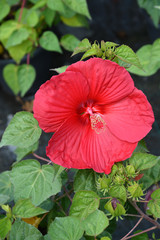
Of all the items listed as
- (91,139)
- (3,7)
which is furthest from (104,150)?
(3,7)

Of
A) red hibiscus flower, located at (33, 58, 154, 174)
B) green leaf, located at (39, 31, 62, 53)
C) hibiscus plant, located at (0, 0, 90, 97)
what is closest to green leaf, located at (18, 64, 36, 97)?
hibiscus plant, located at (0, 0, 90, 97)

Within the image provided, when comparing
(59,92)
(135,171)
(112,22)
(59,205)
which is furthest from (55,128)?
(112,22)

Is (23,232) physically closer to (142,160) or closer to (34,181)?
(34,181)

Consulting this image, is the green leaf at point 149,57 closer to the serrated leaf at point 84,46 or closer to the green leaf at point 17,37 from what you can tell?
the green leaf at point 17,37

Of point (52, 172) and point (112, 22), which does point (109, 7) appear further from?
point (52, 172)

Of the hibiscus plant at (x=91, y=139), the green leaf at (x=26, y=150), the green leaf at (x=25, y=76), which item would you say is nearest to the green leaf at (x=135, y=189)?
the hibiscus plant at (x=91, y=139)
